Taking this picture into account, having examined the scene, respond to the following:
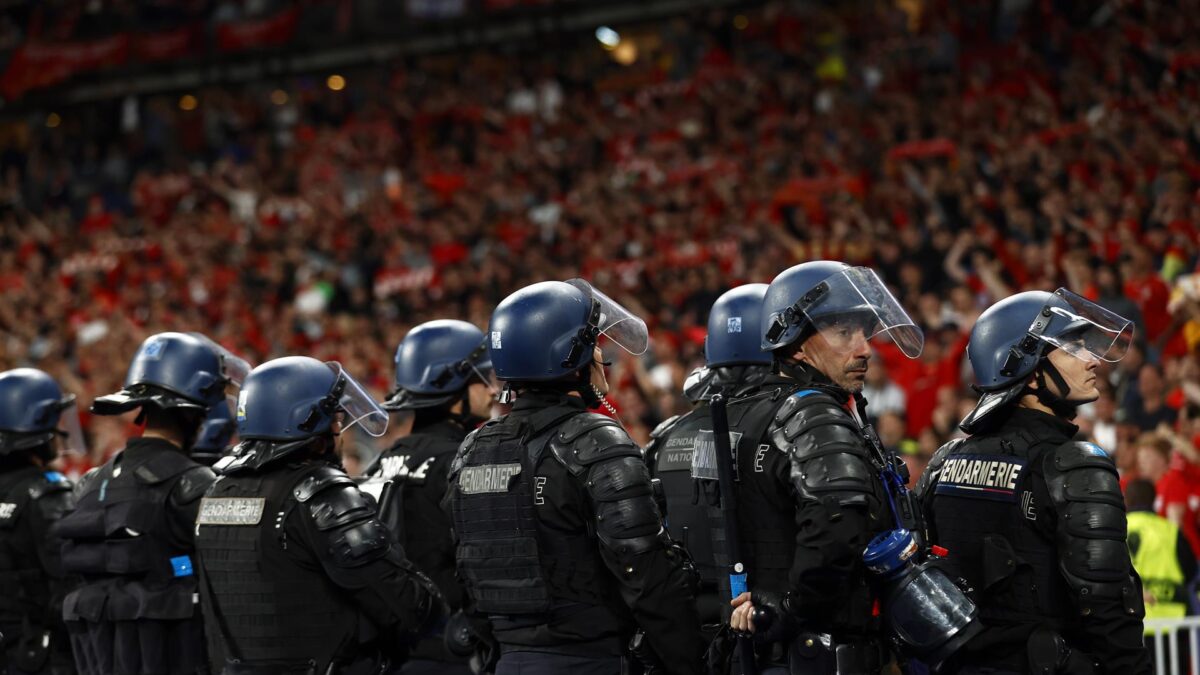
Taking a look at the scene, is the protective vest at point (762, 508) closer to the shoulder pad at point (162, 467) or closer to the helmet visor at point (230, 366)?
the shoulder pad at point (162, 467)

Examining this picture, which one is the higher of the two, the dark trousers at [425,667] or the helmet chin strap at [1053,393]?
the helmet chin strap at [1053,393]

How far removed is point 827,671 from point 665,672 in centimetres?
59

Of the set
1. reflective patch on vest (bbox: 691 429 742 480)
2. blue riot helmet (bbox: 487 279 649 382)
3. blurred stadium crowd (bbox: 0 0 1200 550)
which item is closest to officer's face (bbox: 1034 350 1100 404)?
reflective patch on vest (bbox: 691 429 742 480)

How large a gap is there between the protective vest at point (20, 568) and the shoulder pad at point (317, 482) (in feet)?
6.72

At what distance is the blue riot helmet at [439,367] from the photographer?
6.64 metres

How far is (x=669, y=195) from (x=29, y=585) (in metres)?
12.2

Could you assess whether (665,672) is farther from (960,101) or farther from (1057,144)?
(960,101)

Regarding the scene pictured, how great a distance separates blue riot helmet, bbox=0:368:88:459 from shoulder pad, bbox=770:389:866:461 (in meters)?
4.14

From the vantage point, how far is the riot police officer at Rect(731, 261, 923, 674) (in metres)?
4.25

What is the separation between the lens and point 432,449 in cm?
630

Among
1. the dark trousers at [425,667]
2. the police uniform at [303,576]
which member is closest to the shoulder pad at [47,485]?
the police uniform at [303,576]

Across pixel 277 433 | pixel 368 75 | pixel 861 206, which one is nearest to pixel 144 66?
pixel 368 75

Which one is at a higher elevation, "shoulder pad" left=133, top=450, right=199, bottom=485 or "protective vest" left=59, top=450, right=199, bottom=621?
"shoulder pad" left=133, top=450, right=199, bottom=485

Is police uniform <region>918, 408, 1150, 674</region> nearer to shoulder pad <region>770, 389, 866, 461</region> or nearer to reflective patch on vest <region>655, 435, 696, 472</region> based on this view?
shoulder pad <region>770, 389, 866, 461</region>
